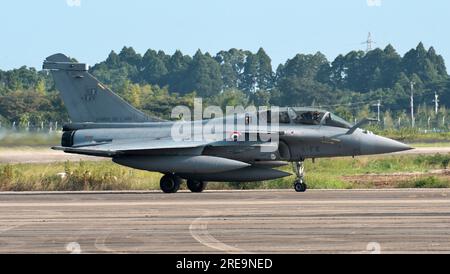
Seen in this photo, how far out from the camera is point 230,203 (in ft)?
82.8

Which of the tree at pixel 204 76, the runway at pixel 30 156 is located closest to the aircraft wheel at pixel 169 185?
the runway at pixel 30 156

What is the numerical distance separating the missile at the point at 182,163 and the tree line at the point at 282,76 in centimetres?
7506

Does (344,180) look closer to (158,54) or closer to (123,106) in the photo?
(123,106)

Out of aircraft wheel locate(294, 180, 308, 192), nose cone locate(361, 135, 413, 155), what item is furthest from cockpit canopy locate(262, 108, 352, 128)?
aircraft wheel locate(294, 180, 308, 192)

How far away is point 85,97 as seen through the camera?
32.4 metres

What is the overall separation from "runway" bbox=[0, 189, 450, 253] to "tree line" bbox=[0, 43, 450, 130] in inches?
3119

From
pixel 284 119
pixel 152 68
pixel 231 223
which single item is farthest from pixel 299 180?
pixel 152 68

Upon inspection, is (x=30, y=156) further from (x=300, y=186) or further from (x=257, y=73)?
(x=257, y=73)

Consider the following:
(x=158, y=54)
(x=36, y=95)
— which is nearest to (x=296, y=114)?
(x=36, y=95)

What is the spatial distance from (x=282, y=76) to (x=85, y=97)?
11267cm

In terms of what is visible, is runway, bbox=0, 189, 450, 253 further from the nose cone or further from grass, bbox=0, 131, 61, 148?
grass, bbox=0, 131, 61, 148

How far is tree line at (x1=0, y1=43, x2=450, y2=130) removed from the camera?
115688mm

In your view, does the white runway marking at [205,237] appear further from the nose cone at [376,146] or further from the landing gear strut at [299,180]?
the nose cone at [376,146]
